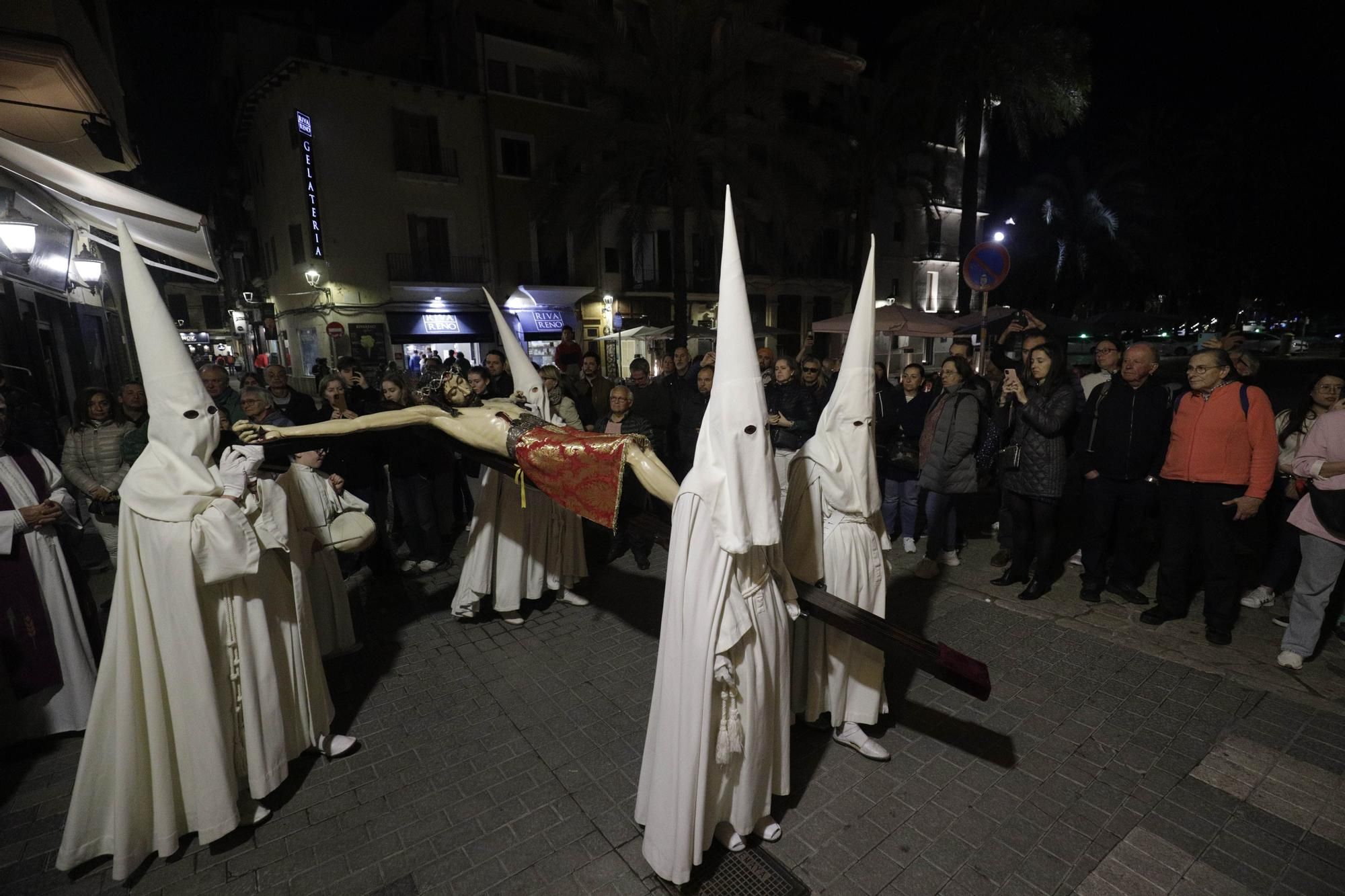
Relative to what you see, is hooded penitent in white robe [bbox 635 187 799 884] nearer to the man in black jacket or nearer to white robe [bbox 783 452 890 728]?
white robe [bbox 783 452 890 728]

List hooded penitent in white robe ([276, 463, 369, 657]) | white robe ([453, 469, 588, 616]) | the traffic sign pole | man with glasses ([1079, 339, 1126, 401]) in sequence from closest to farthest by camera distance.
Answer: hooded penitent in white robe ([276, 463, 369, 657]) → white robe ([453, 469, 588, 616]) → man with glasses ([1079, 339, 1126, 401]) → the traffic sign pole

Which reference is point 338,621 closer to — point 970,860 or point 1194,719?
point 970,860

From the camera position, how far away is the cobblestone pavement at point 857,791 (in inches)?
114

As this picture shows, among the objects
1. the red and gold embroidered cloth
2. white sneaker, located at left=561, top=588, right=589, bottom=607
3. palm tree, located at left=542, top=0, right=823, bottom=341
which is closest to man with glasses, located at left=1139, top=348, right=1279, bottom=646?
the red and gold embroidered cloth

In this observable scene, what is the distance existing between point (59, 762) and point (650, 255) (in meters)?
25.2

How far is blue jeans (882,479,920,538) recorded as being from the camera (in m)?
7.02

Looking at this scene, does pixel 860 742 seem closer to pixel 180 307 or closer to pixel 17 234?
pixel 17 234

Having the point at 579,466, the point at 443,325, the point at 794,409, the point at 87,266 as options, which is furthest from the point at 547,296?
the point at 579,466

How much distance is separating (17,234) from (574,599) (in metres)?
6.35

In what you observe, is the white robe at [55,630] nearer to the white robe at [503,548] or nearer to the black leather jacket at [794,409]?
the white robe at [503,548]

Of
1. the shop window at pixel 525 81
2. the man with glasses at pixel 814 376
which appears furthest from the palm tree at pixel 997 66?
the shop window at pixel 525 81

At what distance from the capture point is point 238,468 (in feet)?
10.2

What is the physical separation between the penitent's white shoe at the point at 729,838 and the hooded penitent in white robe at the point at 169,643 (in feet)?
7.87

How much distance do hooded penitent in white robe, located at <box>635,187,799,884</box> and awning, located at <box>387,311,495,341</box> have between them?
21437 millimetres
